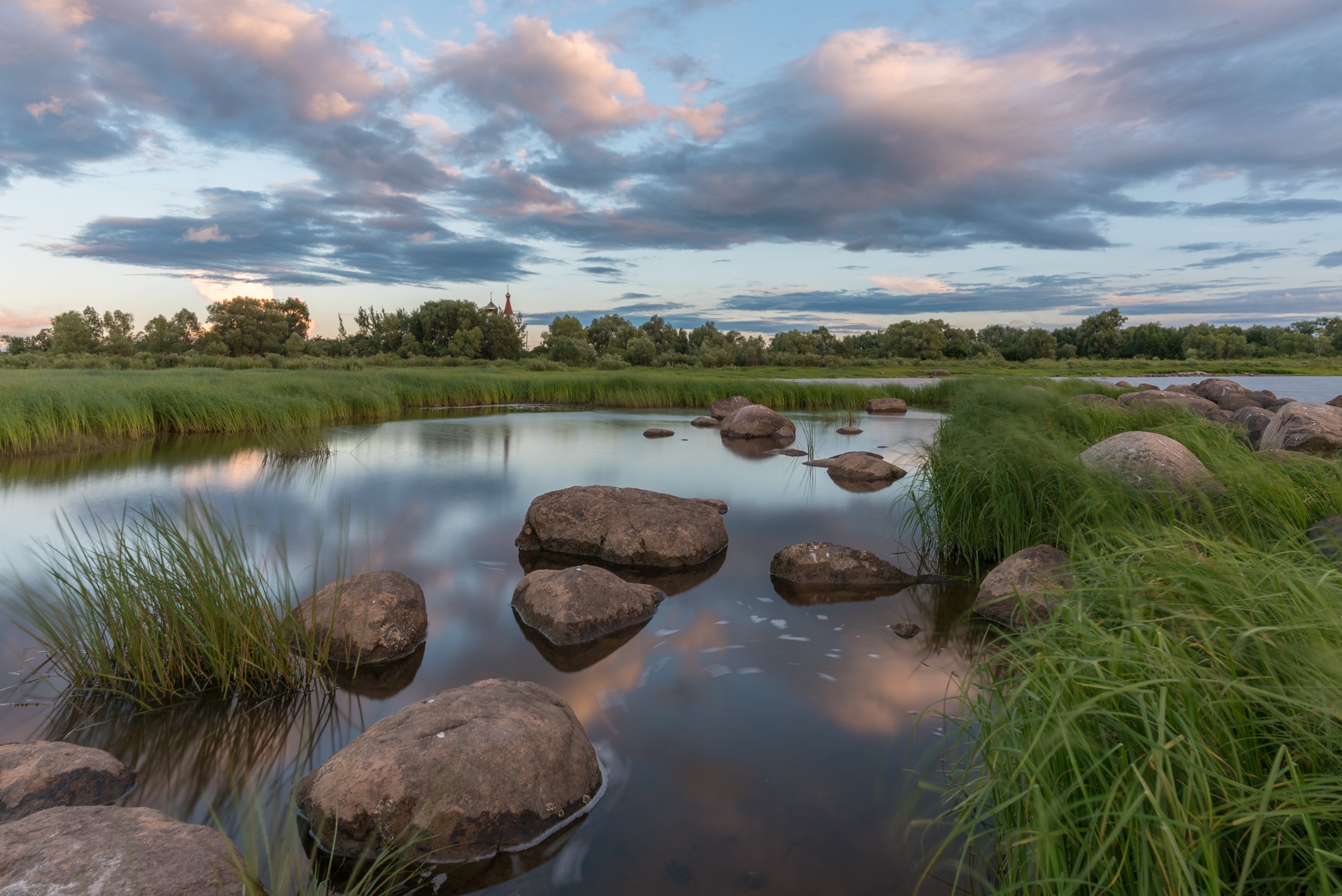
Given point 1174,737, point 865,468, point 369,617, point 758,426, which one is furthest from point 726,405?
point 1174,737

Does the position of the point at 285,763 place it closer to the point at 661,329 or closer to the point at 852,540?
the point at 852,540

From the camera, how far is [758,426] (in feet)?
66.3

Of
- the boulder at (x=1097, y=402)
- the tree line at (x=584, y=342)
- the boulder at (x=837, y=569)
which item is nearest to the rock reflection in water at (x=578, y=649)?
the boulder at (x=837, y=569)

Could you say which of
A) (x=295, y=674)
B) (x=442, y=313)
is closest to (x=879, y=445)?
(x=295, y=674)

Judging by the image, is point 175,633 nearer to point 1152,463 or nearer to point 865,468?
point 1152,463

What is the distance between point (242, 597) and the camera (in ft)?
14.7

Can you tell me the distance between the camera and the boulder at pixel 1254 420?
11938mm

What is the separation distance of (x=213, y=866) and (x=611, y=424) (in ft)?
69.2

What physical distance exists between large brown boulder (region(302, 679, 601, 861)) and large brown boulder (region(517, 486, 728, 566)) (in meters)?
3.96

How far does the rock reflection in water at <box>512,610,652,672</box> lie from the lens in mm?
5191

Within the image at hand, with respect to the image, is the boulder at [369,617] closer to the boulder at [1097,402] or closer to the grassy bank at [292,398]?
the boulder at [1097,402]

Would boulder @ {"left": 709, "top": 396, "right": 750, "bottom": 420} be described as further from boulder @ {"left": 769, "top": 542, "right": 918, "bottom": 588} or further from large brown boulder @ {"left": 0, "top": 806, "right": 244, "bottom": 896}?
large brown boulder @ {"left": 0, "top": 806, "right": 244, "bottom": 896}

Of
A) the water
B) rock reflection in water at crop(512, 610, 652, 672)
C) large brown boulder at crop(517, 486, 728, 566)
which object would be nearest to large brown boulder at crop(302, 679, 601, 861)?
the water

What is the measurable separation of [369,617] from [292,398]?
58.9 feet
